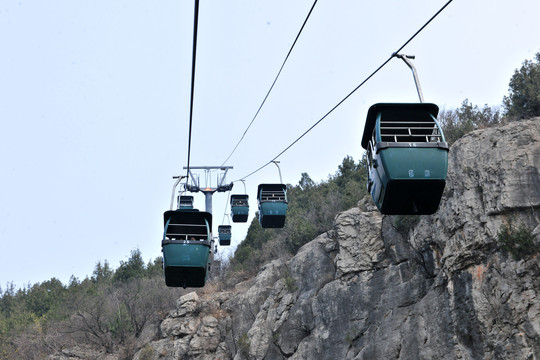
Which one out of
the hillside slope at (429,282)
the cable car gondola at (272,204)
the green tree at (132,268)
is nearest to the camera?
the hillside slope at (429,282)

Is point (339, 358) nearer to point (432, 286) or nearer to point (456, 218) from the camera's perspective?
point (432, 286)

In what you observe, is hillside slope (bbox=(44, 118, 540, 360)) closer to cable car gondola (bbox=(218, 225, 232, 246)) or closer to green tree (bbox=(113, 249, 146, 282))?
cable car gondola (bbox=(218, 225, 232, 246))

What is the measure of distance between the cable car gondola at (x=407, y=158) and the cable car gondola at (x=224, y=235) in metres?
29.1

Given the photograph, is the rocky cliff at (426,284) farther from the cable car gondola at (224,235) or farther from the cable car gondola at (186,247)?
the cable car gondola at (186,247)

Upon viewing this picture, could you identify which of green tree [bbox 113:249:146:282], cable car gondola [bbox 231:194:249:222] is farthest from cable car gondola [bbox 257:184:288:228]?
green tree [bbox 113:249:146:282]

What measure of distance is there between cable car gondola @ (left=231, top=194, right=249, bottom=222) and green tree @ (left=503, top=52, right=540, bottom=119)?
547 inches

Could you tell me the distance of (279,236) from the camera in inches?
1747

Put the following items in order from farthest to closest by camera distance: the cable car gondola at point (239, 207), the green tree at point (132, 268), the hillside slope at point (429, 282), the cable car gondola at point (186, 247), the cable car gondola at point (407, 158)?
the green tree at point (132, 268) < the cable car gondola at point (239, 207) < the hillside slope at point (429, 282) < the cable car gondola at point (186, 247) < the cable car gondola at point (407, 158)

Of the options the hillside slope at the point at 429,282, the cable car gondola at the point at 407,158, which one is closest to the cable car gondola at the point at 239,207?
the hillside slope at the point at 429,282

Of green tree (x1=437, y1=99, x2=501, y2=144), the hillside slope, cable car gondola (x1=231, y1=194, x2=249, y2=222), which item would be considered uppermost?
green tree (x1=437, y1=99, x2=501, y2=144)

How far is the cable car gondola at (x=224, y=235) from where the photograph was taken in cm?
3922

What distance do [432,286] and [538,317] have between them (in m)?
5.21

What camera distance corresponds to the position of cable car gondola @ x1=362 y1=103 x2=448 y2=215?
31.1ft

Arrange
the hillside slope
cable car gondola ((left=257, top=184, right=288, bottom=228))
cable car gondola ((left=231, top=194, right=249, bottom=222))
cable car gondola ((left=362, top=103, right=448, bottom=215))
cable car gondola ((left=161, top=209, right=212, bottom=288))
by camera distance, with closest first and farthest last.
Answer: cable car gondola ((left=362, top=103, right=448, bottom=215))
cable car gondola ((left=161, top=209, right=212, bottom=288))
the hillside slope
cable car gondola ((left=257, top=184, right=288, bottom=228))
cable car gondola ((left=231, top=194, right=249, bottom=222))
